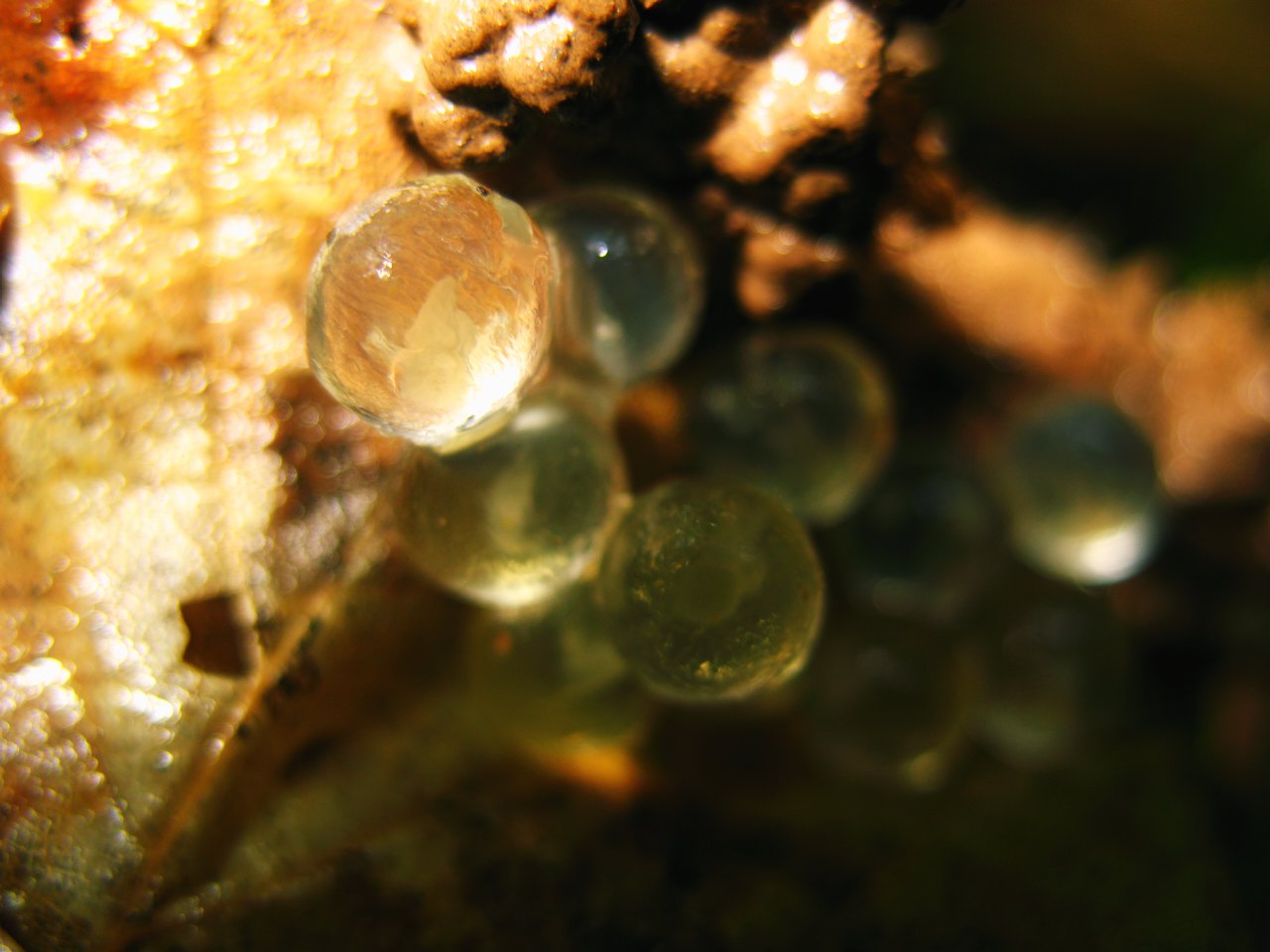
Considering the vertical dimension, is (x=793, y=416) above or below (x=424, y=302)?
below

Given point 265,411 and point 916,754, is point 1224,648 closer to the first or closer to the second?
point 916,754

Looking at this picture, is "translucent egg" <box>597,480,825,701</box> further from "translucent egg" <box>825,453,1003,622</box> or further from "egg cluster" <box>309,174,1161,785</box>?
"translucent egg" <box>825,453,1003,622</box>

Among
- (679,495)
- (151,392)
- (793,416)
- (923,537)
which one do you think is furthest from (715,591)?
(151,392)

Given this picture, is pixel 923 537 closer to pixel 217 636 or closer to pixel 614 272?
pixel 614 272

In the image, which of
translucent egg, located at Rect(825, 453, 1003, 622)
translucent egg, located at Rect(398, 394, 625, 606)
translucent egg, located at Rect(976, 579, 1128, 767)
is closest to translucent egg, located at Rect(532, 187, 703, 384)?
translucent egg, located at Rect(398, 394, 625, 606)

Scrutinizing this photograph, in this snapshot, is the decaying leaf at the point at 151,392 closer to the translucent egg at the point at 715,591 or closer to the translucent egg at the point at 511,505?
the translucent egg at the point at 511,505

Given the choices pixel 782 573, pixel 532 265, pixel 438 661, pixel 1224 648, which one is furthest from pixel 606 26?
pixel 1224 648
